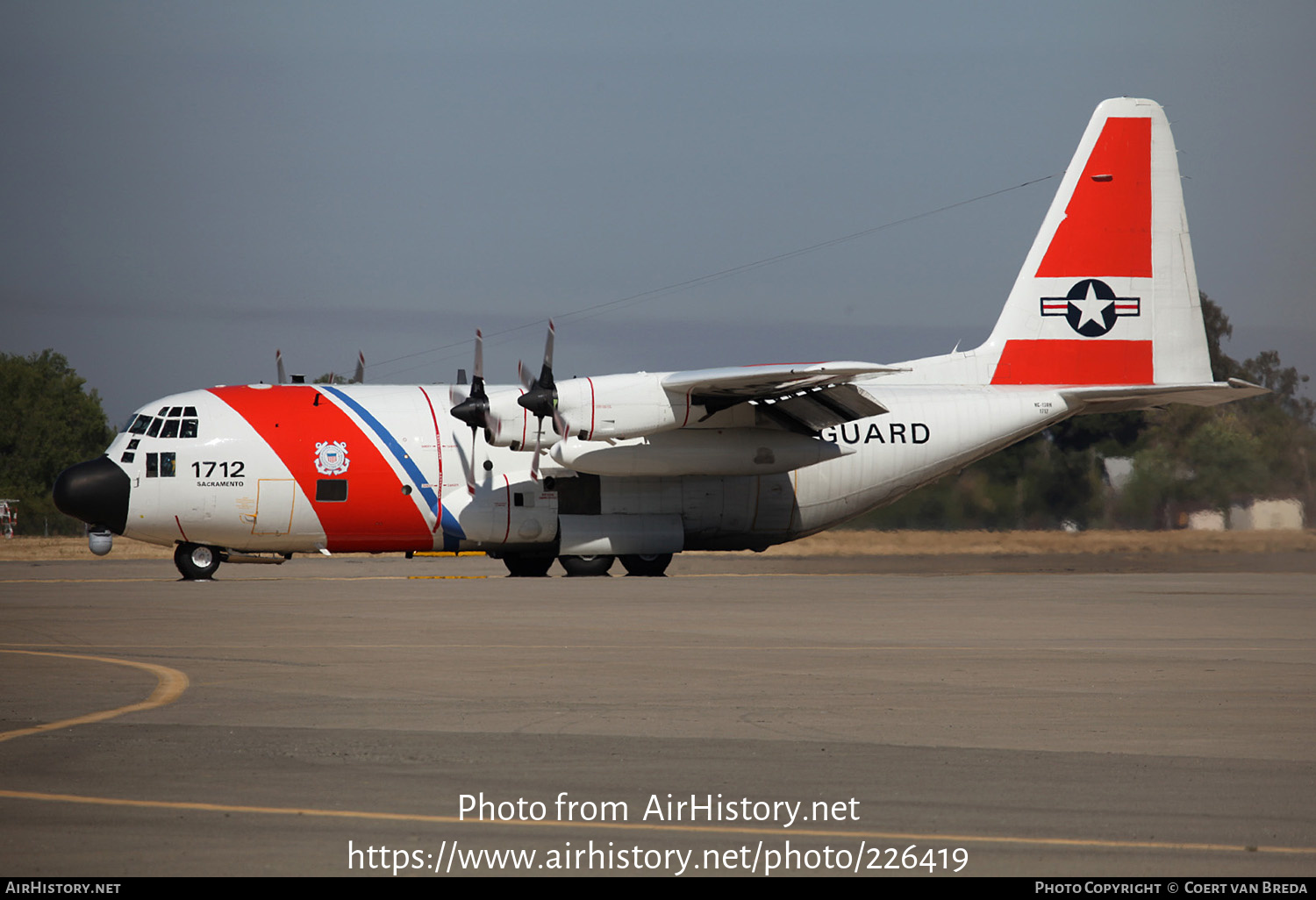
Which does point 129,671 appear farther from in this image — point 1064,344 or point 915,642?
point 1064,344

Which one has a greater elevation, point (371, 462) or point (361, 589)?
point (371, 462)

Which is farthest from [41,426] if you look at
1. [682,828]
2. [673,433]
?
[682,828]

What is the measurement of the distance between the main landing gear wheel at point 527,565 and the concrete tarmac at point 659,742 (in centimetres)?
1019

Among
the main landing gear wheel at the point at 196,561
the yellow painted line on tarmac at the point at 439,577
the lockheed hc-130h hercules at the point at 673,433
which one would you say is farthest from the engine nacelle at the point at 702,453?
the main landing gear wheel at the point at 196,561

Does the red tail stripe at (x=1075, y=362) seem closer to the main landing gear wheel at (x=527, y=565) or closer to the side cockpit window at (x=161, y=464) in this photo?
the main landing gear wheel at (x=527, y=565)

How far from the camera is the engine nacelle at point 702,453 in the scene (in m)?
25.2

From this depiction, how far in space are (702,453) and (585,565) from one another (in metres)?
3.66

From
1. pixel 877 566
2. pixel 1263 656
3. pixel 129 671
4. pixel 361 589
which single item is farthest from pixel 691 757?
pixel 877 566

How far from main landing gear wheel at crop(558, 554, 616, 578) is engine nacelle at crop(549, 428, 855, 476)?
232 centimetres

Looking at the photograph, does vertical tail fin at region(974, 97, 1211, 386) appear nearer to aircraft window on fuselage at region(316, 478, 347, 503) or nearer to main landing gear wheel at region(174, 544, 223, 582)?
aircraft window on fuselage at region(316, 478, 347, 503)

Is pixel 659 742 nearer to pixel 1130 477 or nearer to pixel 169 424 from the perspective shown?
pixel 169 424

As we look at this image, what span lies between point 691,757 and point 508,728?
1.60 meters

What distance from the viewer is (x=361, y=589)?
22.8 m

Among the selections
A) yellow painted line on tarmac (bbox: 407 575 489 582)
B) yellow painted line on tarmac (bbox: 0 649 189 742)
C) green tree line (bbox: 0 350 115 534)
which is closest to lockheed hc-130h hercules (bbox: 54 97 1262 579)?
yellow painted line on tarmac (bbox: 407 575 489 582)
